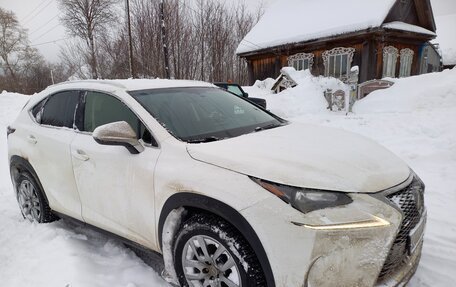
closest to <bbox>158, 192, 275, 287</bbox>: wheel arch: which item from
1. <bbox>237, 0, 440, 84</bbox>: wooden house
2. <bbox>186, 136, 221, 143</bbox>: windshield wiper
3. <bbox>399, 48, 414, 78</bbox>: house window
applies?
<bbox>186, 136, 221, 143</bbox>: windshield wiper

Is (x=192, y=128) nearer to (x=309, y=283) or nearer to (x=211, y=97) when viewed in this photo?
(x=211, y=97)

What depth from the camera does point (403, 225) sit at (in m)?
1.92

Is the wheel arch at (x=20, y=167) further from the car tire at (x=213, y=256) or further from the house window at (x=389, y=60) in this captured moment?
the house window at (x=389, y=60)

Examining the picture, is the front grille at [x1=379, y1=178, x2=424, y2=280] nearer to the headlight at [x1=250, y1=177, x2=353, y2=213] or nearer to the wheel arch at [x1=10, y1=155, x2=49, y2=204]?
the headlight at [x1=250, y1=177, x2=353, y2=213]

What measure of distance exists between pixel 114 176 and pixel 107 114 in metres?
0.64

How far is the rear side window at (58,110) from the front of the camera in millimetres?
3289

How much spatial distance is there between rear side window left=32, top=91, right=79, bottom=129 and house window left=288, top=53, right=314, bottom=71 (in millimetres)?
16314

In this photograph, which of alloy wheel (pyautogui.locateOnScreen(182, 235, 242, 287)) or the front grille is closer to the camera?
the front grille

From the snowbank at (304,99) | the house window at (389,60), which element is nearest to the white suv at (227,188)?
the snowbank at (304,99)

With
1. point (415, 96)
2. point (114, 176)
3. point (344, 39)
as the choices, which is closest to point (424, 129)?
point (415, 96)

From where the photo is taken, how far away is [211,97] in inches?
133

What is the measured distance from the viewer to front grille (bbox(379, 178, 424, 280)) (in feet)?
6.24

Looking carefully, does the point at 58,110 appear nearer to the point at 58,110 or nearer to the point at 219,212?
the point at 58,110

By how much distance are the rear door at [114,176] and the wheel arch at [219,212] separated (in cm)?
21
